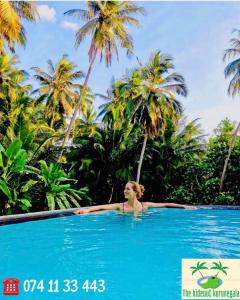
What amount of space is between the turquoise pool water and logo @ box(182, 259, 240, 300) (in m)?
0.20

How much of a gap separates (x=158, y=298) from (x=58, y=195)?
32.8ft

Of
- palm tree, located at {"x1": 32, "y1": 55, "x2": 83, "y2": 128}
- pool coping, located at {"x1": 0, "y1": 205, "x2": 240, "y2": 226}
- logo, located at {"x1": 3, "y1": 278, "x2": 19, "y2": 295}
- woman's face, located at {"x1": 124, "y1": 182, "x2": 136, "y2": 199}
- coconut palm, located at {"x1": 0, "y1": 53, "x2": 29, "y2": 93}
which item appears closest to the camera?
logo, located at {"x1": 3, "y1": 278, "x2": 19, "y2": 295}

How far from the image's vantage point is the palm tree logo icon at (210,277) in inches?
106

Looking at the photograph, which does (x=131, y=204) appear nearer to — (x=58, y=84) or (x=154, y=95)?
(x=154, y=95)

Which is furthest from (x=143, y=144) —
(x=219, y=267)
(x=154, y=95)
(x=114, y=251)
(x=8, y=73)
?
(x=219, y=267)

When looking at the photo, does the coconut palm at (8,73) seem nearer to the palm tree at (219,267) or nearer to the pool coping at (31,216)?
the pool coping at (31,216)

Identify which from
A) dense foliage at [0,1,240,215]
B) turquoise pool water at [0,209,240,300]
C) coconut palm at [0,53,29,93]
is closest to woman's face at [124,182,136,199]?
turquoise pool water at [0,209,240,300]

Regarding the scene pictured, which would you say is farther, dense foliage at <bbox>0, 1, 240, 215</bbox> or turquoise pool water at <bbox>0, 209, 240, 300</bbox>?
A: dense foliage at <bbox>0, 1, 240, 215</bbox>

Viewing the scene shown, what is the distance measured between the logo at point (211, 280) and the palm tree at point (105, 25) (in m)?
14.8

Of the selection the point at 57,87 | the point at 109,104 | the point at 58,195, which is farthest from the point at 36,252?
the point at 57,87

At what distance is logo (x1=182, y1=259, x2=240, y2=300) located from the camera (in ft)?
8.66

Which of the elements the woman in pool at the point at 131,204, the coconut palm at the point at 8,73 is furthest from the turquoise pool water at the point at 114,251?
the coconut palm at the point at 8,73

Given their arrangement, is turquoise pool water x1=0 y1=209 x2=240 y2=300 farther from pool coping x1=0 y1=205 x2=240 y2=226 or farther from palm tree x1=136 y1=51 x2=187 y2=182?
palm tree x1=136 y1=51 x2=187 y2=182

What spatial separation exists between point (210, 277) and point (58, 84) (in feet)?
73.2
